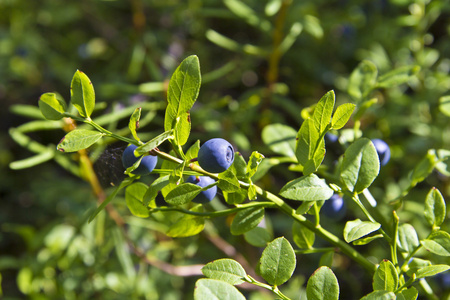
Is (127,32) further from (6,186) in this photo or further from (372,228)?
(372,228)

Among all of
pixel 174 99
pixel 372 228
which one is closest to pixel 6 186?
pixel 174 99

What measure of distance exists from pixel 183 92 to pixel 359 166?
1.12 feet

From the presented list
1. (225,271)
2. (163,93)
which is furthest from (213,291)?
(163,93)

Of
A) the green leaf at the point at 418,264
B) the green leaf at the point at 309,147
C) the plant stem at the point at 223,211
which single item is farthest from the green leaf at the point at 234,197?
the green leaf at the point at 418,264

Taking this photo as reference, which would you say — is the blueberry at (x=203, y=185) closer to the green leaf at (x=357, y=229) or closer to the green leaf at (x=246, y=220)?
the green leaf at (x=246, y=220)

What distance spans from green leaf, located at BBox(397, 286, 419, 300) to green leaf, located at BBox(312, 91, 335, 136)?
0.98 ft

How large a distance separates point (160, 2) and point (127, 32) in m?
0.24

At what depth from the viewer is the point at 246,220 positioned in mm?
822

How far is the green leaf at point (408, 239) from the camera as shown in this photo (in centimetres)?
90

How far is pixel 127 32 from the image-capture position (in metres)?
2.32

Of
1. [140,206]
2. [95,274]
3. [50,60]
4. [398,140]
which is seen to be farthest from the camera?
[50,60]

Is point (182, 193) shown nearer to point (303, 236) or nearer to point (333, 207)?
point (303, 236)

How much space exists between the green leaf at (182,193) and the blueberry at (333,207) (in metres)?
0.40

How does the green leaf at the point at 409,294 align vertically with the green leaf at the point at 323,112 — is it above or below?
below
